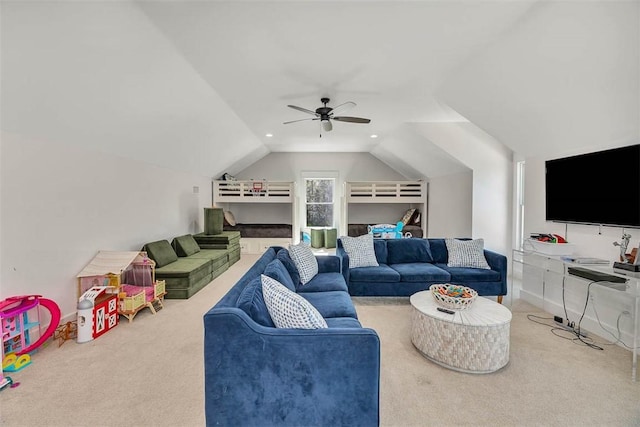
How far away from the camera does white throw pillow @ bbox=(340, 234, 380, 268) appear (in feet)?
11.4

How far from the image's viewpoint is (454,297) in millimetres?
2211

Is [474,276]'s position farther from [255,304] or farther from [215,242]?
[215,242]

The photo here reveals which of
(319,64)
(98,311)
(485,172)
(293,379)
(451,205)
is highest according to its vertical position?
(319,64)

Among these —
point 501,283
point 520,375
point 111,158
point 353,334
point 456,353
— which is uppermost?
point 111,158

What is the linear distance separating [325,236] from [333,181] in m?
1.62

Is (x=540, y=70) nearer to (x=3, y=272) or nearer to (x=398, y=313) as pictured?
(x=398, y=313)

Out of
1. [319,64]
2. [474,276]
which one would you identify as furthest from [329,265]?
[319,64]

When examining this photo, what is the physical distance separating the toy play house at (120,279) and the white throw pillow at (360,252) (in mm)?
2361

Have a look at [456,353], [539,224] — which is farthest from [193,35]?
[539,224]

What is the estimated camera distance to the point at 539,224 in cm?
340

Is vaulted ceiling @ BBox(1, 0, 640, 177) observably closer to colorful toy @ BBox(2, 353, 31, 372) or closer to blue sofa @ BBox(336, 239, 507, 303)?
blue sofa @ BBox(336, 239, 507, 303)

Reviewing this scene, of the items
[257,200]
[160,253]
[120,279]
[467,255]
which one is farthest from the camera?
[257,200]

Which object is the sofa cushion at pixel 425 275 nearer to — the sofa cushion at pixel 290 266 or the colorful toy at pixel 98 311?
the sofa cushion at pixel 290 266

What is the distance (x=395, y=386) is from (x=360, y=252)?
178 cm
